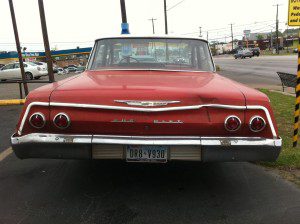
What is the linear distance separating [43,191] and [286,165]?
3.15 metres

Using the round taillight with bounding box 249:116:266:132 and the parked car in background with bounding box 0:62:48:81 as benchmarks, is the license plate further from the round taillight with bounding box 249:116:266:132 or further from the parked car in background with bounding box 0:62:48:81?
the parked car in background with bounding box 0:62:48:81

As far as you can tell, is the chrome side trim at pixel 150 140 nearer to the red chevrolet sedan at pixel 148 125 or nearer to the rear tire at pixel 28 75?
the red chevrolet sedan at pixel 148 125

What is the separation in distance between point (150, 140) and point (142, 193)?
890 mm

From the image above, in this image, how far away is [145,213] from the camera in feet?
11.3

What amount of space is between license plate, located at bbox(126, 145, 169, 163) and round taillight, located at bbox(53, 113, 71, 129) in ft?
2.01

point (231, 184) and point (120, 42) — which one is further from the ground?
point (120, 42)

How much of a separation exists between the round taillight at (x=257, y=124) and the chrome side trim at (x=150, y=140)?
92mm

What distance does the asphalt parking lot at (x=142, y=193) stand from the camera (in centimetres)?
338

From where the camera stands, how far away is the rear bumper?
3.30 m

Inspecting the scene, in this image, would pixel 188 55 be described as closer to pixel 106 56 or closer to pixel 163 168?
pixel 106 56

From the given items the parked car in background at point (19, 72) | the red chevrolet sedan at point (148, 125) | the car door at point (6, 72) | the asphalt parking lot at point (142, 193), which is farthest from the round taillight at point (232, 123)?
the car door at point (6, 72)

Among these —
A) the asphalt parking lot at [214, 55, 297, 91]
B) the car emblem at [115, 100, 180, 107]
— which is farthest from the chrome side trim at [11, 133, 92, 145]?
the asphalt parking lot at [214, 55, 297, 91]

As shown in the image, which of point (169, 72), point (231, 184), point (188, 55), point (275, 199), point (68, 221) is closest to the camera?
point (68, 221)

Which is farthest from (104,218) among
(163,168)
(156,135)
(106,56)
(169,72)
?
(106,56)
